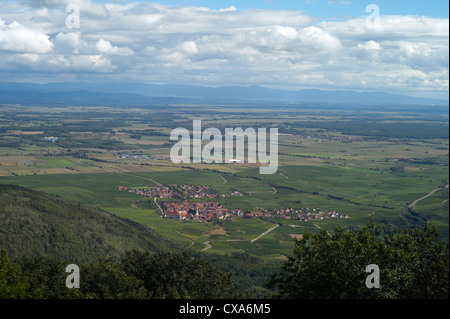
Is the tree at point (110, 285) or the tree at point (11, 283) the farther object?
the tree at point (110, 285)

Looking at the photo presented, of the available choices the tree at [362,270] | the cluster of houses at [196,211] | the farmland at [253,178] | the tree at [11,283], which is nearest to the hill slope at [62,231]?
the farmland at [253,178]

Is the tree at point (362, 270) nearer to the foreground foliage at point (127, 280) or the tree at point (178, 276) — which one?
the foreground foliage at point (127, 280)

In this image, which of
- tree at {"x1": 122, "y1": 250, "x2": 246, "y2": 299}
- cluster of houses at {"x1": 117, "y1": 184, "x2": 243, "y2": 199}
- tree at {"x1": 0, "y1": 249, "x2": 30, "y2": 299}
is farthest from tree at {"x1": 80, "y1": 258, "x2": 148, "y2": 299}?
cluster of houses at {"x1": 117, "y1": 184, "x2": 243, "y2": 199}

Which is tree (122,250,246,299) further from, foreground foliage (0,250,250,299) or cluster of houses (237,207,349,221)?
cluster of houses (237,207,349,221)

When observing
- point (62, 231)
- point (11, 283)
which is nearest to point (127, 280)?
point (11, 283)

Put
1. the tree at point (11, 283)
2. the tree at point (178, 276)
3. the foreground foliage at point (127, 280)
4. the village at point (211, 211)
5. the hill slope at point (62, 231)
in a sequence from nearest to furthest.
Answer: the tree at point (11, 283)
the foreground foliage at point (127, 280)
the tree at point (178, 276)
the hill slope at point (62, 231)
the village at point (211, 211)

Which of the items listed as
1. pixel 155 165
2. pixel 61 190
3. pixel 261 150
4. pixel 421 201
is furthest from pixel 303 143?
pixel 61 190

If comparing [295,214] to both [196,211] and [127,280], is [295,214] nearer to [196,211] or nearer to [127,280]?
[196,211]
